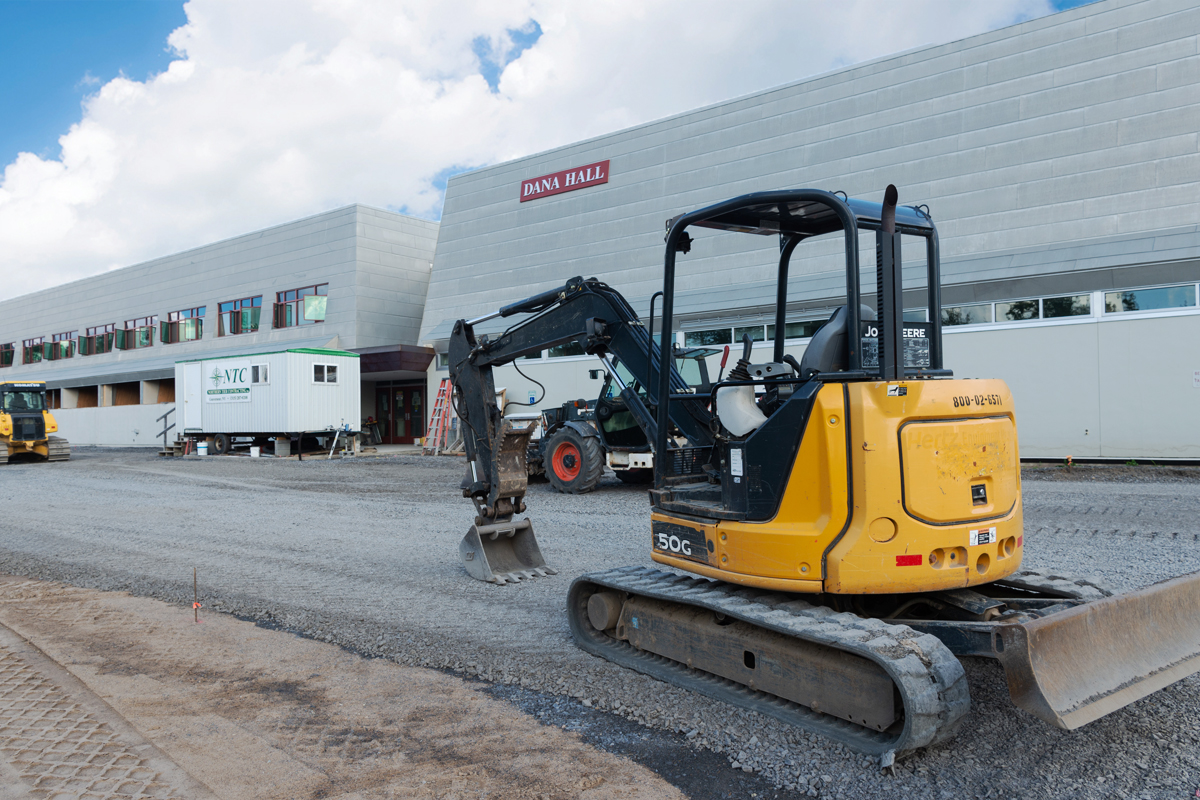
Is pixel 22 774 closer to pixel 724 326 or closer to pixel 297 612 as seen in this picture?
pixel 297 612

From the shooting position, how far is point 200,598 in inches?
281

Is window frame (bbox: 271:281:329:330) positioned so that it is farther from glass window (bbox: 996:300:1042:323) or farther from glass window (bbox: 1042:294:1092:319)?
glass window (bbox: 1042:294:1092:319)

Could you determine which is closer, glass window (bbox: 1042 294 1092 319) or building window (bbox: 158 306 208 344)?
glass window (bbox: 1042 294 1092 319)

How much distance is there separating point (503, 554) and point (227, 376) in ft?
76.3

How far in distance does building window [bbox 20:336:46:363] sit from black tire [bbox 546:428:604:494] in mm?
47427

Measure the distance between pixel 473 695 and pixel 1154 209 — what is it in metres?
17.7

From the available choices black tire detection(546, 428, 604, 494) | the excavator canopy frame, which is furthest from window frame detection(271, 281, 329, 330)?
the excavator canopy frame

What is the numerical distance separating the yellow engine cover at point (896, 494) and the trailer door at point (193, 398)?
28830 mm

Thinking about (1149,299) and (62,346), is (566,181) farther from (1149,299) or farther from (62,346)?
(62,346)

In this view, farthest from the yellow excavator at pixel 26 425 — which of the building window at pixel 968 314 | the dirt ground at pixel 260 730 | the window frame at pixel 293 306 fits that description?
the building window at pixel 968 314

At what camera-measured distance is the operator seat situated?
4246mm

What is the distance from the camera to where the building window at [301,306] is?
32.9m

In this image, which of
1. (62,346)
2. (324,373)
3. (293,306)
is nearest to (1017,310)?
(324,373)

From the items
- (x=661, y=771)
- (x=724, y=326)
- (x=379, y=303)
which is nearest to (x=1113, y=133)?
(x=724, y=326)
